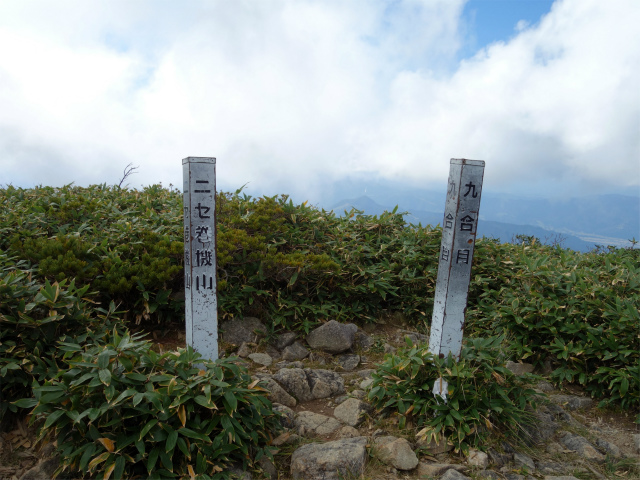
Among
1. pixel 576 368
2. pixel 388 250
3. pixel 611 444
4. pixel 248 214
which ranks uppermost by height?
pixel 248 214

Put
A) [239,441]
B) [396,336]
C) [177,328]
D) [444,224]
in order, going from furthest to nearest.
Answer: [396,336] → [177,328] → [444,224] → [239,441]

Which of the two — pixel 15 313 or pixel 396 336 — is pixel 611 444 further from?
pixel 15 313

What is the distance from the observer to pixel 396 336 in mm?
5594

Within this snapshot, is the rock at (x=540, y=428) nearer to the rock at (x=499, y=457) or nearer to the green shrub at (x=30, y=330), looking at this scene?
the rock at (x=499, y=457)

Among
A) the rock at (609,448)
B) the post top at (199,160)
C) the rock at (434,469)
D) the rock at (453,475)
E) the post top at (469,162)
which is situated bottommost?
the rock at (609,448)

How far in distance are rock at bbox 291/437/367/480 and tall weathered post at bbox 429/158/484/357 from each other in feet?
3.58

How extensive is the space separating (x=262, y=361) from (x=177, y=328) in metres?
1.12

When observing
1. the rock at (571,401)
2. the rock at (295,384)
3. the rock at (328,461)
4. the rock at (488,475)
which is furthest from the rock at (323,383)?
the rock at (571,401)

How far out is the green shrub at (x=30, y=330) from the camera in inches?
131

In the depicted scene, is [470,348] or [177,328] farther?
[177,328]

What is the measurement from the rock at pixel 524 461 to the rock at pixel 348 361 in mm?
1796

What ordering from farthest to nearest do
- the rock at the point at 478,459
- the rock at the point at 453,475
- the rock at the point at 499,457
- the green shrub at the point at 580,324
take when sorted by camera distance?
the green shrub at the point at 580,324 < the rock at the point at 499,457 < the rock at the point at 478,459 < the rock at the point at 453,475

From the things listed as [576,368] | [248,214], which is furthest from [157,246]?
[576,368]

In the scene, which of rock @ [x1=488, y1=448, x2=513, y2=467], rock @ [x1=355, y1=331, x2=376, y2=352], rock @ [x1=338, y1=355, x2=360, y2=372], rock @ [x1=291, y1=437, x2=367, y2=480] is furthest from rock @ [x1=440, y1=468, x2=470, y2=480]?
rock @ [x1=355, y1=331, x2=376, y2=352]
